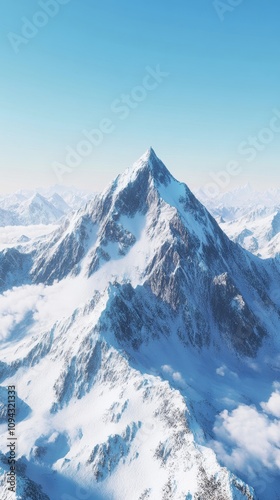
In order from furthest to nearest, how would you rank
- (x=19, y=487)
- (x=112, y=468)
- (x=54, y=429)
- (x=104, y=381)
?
(x=104, y=381) → (x=54, y=429) → (x=112, y=468) → (x=19, y=487)

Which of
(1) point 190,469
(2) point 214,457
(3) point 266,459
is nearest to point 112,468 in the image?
(1) point 190,469

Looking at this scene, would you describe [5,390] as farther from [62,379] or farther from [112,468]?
[112,468]

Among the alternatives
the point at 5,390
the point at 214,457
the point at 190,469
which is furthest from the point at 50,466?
the point at 214,457

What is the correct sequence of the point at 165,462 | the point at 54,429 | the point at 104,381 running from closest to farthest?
Answer: the point at 165,462
the point at 54,429
the point at 104,381

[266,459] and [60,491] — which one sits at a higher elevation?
[266,459]

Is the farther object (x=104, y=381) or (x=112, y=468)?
(x=104, y=381)

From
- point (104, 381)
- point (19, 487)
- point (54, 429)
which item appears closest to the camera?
point (19, 487)

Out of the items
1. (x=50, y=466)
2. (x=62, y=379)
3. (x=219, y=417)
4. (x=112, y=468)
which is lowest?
(x=50, y=466)

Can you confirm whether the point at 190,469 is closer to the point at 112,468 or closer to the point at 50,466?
the point at 112,468

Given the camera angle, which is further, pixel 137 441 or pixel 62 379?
pixel 62 379
